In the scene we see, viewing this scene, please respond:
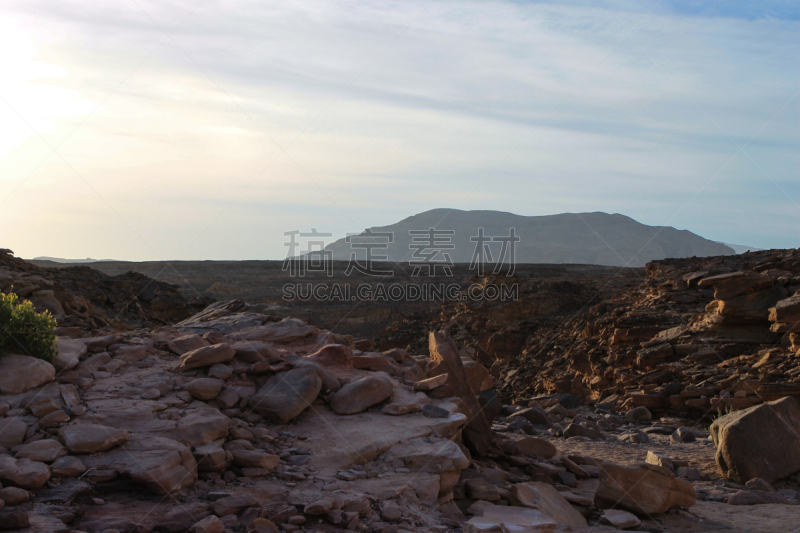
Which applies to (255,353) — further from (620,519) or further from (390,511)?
(620,519)

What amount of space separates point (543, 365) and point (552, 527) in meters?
14.0

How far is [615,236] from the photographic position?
521 feet

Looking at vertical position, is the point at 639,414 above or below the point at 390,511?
below

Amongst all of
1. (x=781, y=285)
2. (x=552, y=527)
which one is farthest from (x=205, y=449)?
(x=781, y=285)

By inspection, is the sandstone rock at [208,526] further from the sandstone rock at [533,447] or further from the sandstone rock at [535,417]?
the sandstone rock at [535,417]

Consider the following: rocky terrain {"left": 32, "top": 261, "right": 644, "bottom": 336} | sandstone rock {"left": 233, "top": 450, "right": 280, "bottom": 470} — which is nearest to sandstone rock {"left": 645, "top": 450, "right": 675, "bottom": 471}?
sandstone rock {"left": 233, "top": 450, "right": 280, "bottom": 470}

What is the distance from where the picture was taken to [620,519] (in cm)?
562

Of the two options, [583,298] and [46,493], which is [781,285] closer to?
[583,298]

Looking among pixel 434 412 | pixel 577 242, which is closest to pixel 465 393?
pixel 434 412

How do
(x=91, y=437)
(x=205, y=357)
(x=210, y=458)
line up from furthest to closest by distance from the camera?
(x=205, y=357) < (x=210, y=458) < (x=91, y=437)

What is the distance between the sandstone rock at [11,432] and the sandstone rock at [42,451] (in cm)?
17

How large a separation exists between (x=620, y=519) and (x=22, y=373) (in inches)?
235

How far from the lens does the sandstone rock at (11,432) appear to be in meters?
4.72

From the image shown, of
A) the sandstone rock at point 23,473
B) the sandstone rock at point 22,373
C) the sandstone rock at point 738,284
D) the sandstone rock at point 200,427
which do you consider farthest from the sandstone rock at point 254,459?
the sandstone rock at point 738,284
